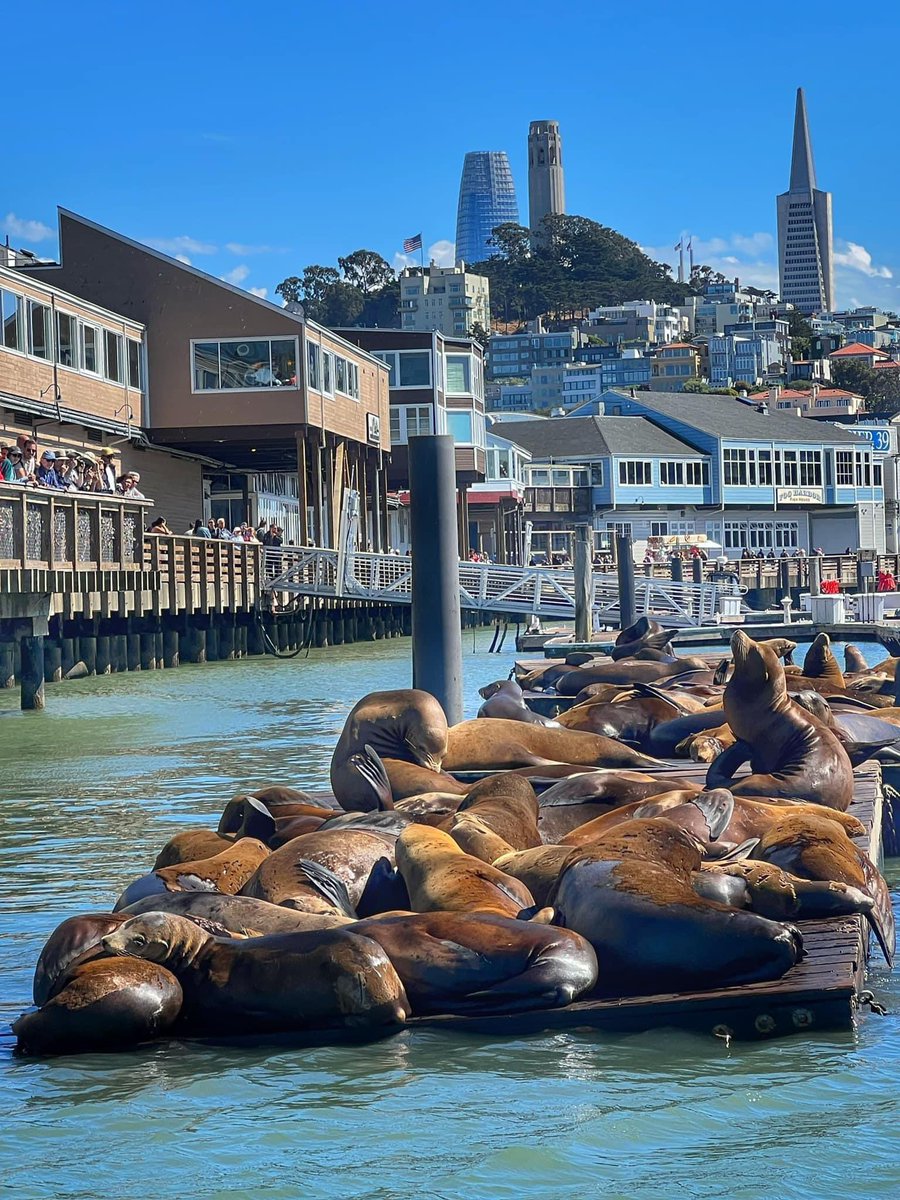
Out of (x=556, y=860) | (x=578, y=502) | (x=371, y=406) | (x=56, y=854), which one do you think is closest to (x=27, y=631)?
(x=56, y=854)

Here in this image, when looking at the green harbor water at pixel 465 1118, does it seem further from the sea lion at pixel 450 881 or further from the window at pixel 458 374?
the window at pixel 458 374

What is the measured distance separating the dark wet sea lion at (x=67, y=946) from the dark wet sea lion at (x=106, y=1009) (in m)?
0.23

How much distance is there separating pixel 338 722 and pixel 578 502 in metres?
64.4

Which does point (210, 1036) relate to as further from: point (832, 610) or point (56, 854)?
point (832, 610)

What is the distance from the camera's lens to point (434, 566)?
1275 centimetres

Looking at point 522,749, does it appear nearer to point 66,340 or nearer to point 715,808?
point 715,808

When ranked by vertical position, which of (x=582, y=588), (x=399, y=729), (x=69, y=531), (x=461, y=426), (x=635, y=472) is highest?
(x=635, y=472)

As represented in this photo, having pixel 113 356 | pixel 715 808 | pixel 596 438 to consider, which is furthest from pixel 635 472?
pixel 715 808

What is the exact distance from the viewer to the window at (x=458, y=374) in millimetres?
58656

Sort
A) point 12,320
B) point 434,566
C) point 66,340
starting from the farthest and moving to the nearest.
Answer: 1. point 66,340
2. point 12,320
3. point 434,566

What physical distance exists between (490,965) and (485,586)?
103 ft

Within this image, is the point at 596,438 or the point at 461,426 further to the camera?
the point at 596,438

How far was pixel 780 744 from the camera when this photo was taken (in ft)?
32.4

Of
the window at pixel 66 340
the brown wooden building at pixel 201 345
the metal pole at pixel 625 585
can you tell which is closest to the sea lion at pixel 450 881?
the metal pole at pixel 625 585
